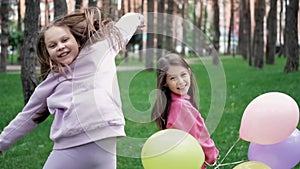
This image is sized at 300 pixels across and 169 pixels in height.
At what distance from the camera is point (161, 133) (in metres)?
3.40

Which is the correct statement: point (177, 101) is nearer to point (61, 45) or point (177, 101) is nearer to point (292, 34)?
point (61, 45)

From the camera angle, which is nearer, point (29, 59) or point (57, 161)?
point (57, 161)

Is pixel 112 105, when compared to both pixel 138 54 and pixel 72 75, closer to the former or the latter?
pixel 72 75

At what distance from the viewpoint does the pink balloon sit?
3664mm

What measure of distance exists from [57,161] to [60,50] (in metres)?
0.58

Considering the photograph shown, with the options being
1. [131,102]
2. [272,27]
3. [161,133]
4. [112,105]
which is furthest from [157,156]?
[272,27]

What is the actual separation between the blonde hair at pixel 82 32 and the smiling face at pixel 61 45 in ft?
0.10

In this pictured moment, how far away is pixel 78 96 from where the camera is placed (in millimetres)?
2945

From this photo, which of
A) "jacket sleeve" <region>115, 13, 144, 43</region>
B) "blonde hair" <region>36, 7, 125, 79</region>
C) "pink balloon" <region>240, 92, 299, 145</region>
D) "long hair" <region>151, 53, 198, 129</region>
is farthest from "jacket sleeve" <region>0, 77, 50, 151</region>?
"pink balloon" <region>240, 92, 299, 145</region>

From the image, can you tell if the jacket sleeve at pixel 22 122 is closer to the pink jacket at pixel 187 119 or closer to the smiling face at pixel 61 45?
the smiling face at pixel 61 45

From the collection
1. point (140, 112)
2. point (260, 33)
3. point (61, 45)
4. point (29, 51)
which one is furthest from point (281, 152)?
point (260, 33)

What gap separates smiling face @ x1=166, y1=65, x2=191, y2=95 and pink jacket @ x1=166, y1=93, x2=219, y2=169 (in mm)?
53

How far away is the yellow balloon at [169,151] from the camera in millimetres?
3365

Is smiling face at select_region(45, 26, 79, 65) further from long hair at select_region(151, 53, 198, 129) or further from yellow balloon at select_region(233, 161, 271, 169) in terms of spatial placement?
yellow balloon at select_region(233, 161, 271, 169)
